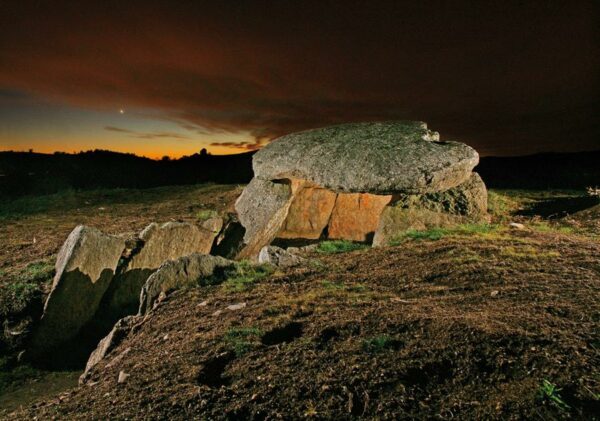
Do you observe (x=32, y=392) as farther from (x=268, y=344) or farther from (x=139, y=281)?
(x=268, y=344)

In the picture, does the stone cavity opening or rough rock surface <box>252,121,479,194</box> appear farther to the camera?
the stone cavity opening

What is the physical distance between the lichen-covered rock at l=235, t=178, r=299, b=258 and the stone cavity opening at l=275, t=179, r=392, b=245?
39 centimetres

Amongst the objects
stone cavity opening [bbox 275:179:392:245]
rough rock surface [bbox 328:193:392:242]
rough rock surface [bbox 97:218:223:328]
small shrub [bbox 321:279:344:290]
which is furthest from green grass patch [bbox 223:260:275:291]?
rough rock surface [bbox 328:193:392:242]

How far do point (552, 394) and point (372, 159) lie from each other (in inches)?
244

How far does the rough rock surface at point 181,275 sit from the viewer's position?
220 inches

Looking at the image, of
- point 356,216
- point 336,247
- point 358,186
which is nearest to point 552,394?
point 336,247

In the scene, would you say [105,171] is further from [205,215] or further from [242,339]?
[242,339]

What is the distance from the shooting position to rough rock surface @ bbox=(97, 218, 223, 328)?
6.76 metres

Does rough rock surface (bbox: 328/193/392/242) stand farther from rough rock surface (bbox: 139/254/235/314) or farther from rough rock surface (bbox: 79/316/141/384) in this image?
rough rock surface (bbox: 79/316/141/384)

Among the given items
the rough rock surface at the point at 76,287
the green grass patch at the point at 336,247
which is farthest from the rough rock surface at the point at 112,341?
the green grass patch at the point at 336,247

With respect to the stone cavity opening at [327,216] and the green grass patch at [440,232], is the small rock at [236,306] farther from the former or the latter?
the stone cavity opening at [327,216]

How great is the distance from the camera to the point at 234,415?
9.02 feet

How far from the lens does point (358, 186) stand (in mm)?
8094

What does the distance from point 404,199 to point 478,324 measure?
524cm
